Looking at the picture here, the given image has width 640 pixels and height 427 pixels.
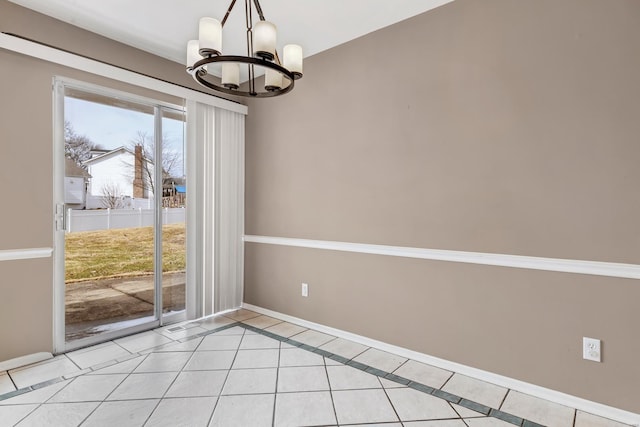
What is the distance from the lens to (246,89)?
12.6 feet

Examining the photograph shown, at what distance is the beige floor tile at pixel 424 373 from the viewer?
2289mm

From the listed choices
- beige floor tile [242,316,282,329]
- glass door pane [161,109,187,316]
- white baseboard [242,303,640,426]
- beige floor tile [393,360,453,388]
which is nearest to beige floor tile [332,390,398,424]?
beige floor tile [393,360,453,388]

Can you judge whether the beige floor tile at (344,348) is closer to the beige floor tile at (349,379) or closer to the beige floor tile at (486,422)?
the beige floor tile at (349,379)

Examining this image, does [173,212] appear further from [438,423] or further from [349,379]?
[438,423]

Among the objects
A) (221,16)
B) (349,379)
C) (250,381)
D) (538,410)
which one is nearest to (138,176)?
(221,16)

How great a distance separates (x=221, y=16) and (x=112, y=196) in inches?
70.1

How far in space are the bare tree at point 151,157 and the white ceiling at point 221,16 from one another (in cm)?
82

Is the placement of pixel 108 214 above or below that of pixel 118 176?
below

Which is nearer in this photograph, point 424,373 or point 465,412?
point 465,412

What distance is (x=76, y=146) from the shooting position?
2.76 meters

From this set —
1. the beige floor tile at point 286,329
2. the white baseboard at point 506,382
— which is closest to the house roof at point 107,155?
the beige floor tile at point 286,329

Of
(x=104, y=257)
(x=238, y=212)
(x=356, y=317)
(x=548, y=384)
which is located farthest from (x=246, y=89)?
(x=548, y=384)

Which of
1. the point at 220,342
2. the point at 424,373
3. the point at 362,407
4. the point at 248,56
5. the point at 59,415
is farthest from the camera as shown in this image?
the point at 220,342

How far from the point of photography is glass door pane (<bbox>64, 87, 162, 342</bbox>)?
9.04ft
